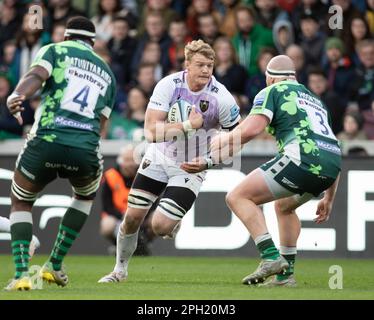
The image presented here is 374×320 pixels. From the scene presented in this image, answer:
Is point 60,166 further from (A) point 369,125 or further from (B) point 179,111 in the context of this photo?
(A) point 369,125

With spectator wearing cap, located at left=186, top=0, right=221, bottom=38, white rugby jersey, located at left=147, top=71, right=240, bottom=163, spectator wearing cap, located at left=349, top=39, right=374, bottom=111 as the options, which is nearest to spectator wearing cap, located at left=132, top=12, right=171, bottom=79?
spectator wearing cap, located at left=186, top=0, right=221, bottom=38

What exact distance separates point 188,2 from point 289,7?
1995mm

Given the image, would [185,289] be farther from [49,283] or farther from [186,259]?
[186,259]

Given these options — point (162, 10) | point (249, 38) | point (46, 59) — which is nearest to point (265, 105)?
point (46, 59)

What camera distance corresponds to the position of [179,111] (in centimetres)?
1259

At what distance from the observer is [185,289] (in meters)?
11.2

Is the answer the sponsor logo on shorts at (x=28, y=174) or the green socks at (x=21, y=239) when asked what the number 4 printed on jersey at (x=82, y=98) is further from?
the green socks at (x=21, y=239)

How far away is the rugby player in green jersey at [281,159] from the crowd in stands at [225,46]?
6.08 m

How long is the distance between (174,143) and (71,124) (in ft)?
7.42

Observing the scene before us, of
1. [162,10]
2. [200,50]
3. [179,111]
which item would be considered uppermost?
[162,10]

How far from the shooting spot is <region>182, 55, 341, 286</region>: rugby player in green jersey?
37.0 ft

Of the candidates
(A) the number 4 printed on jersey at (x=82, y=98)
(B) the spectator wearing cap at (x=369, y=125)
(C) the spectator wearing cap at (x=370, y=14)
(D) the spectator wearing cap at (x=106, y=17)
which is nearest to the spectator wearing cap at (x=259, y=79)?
(C) the spectator wearing cap at (x=370, y=14)
